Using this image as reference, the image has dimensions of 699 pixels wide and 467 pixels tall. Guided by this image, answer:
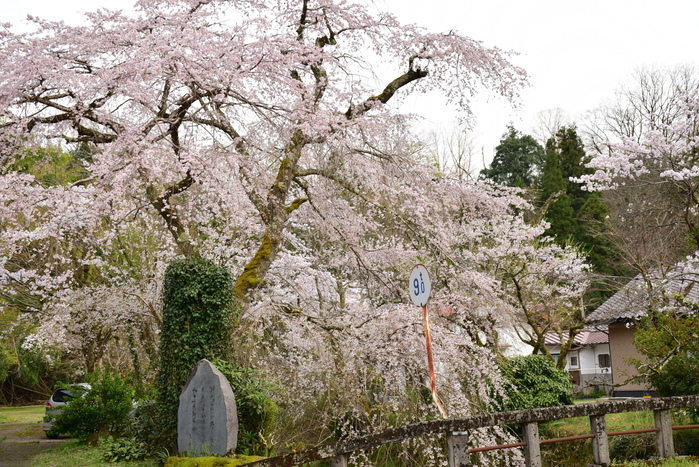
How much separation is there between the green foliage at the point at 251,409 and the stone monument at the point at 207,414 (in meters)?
0.38

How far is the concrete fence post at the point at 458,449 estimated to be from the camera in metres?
5.83

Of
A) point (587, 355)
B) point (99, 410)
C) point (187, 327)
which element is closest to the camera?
point (187, 327)

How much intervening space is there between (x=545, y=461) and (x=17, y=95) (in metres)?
12.6

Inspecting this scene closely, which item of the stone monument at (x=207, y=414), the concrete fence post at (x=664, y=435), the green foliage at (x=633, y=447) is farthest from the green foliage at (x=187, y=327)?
the green foliage at (x=633, y=447)

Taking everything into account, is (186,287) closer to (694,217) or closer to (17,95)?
(17,95)

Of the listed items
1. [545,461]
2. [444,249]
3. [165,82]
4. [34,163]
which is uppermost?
[34,163]

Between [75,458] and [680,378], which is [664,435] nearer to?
[680,378]

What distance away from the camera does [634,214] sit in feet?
51.3

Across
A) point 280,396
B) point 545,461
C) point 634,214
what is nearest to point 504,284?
point 634,214

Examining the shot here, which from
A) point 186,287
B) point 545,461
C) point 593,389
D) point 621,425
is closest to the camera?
point 186,287

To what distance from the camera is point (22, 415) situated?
2550 centimetres

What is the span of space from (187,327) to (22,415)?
20.9 m

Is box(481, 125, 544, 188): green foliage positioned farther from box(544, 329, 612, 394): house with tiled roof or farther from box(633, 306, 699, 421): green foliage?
box(633, 306, 699, 421): green foliage

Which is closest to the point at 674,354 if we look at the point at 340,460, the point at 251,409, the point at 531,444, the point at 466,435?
the point at 531,444
